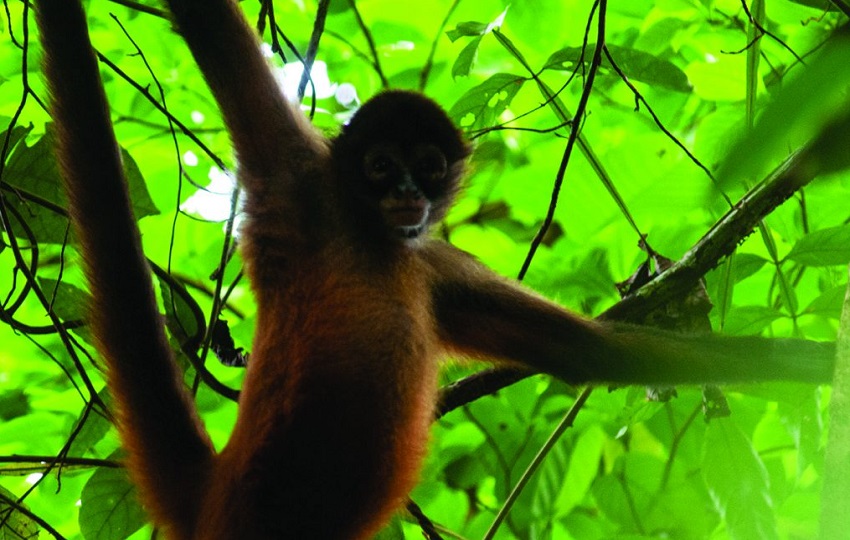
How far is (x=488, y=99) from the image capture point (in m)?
4.72

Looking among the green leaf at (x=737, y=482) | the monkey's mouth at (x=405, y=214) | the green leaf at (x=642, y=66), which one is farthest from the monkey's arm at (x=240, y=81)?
the green leaf at (x=737, y=482)

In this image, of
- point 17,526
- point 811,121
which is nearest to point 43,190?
point 17,526

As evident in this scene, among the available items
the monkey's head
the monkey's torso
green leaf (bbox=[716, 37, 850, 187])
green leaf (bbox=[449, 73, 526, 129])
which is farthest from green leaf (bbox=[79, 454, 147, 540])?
green leaf (bbox=[716, 37, 850, 187])

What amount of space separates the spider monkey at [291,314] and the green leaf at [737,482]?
36 cm

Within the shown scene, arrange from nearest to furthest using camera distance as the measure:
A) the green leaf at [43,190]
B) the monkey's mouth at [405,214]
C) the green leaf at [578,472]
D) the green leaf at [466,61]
Result: the green leaf at [43,190]
the monkey's mouth at [405,214]
the green leaf at [466,61]
the green leaf at [578,472]

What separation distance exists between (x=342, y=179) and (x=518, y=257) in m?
4.10

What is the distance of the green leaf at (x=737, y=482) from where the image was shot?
408 cm

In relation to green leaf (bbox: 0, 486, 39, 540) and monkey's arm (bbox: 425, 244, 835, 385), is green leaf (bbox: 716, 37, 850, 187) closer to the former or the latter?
monkey's arm (bbox: 425, 244, 835, 385)

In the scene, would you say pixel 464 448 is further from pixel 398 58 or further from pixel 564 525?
pixel 398 58

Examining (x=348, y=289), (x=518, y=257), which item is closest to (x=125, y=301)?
(x=348, y=289)

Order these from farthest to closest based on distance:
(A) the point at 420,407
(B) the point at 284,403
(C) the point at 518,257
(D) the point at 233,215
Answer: (C) the point at 518,257, (D) the point at 233,215, (A) the point at 420,407, (B) the point at 284,403

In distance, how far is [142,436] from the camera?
400cm

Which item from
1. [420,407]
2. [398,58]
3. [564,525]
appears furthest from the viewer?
[398,58]

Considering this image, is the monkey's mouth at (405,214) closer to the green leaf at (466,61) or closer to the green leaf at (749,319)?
the green leaf at (466,61)
